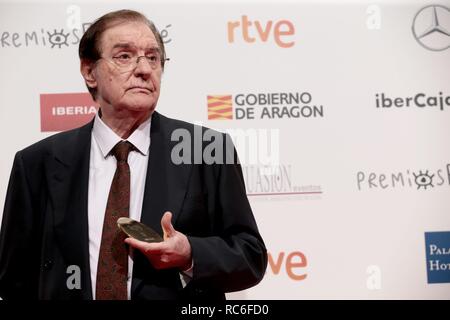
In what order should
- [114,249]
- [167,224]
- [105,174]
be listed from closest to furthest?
[167,224], [114,249], [105,174]

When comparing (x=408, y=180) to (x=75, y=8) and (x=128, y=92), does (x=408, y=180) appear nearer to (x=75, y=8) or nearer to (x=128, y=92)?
(x=128, y=92)

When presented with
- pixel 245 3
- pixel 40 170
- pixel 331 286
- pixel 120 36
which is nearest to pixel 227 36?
pixel 245 3

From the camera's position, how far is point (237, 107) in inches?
85.7

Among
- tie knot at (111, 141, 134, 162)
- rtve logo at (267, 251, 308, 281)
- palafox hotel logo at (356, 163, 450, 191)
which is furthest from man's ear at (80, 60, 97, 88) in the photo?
palafox hotel logo at (356, 163, 450, 191)

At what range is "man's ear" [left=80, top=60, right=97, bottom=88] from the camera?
1954mm

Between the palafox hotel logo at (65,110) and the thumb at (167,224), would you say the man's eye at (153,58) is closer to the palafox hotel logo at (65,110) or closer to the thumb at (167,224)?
the palafox hotel logo at (65,110)

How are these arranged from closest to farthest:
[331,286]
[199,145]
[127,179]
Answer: [127,179], [199,145], [331,286]

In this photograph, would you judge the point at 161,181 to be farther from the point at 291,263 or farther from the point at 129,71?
the point at 291,263

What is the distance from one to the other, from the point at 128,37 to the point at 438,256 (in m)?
1.37

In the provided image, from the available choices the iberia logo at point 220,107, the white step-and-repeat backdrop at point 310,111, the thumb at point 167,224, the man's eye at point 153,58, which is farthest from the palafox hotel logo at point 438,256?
the man's eye at point 153,58

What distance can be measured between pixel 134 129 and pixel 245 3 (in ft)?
2.27

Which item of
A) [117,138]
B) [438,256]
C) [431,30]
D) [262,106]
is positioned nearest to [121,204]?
[117,138]

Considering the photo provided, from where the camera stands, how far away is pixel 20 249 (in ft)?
5.98

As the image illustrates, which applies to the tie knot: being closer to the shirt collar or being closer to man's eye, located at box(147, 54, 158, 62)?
the shirt collar
